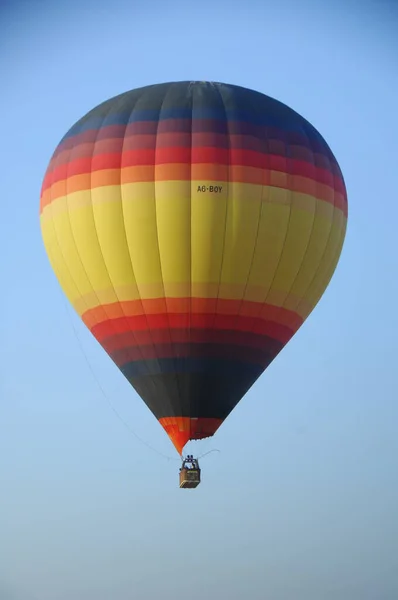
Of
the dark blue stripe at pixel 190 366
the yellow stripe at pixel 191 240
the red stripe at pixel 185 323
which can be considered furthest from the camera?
the dark blue stripe at pixel 190 366

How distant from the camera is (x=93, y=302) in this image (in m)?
38.7

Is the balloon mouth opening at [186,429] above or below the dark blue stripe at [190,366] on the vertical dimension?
below

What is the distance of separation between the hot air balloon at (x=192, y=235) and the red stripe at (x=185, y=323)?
0.02 metres

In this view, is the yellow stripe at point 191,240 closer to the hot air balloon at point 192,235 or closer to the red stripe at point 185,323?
the hot air balloon at point 192,235

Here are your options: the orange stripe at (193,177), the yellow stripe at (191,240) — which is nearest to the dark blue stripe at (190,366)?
the yellow stripe at (191,240)

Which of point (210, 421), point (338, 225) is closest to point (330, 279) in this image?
point (338, 225)

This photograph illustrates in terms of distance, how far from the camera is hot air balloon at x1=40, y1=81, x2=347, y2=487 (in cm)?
3772

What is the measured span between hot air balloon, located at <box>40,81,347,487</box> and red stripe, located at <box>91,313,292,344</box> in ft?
0.06

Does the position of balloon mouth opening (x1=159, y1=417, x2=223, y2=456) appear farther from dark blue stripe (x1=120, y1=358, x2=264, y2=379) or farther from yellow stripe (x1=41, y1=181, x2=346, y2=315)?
yellow stripe (x1=41, y1=181, x2=346, y2=315)

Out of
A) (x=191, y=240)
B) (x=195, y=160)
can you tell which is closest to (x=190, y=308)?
(x=191, y=240)

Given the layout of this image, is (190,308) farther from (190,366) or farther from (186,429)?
(186,429)

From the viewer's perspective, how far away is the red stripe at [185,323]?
→ 37938 mm

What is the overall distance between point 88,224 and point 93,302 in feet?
4.70

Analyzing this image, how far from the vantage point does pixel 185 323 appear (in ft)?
124
